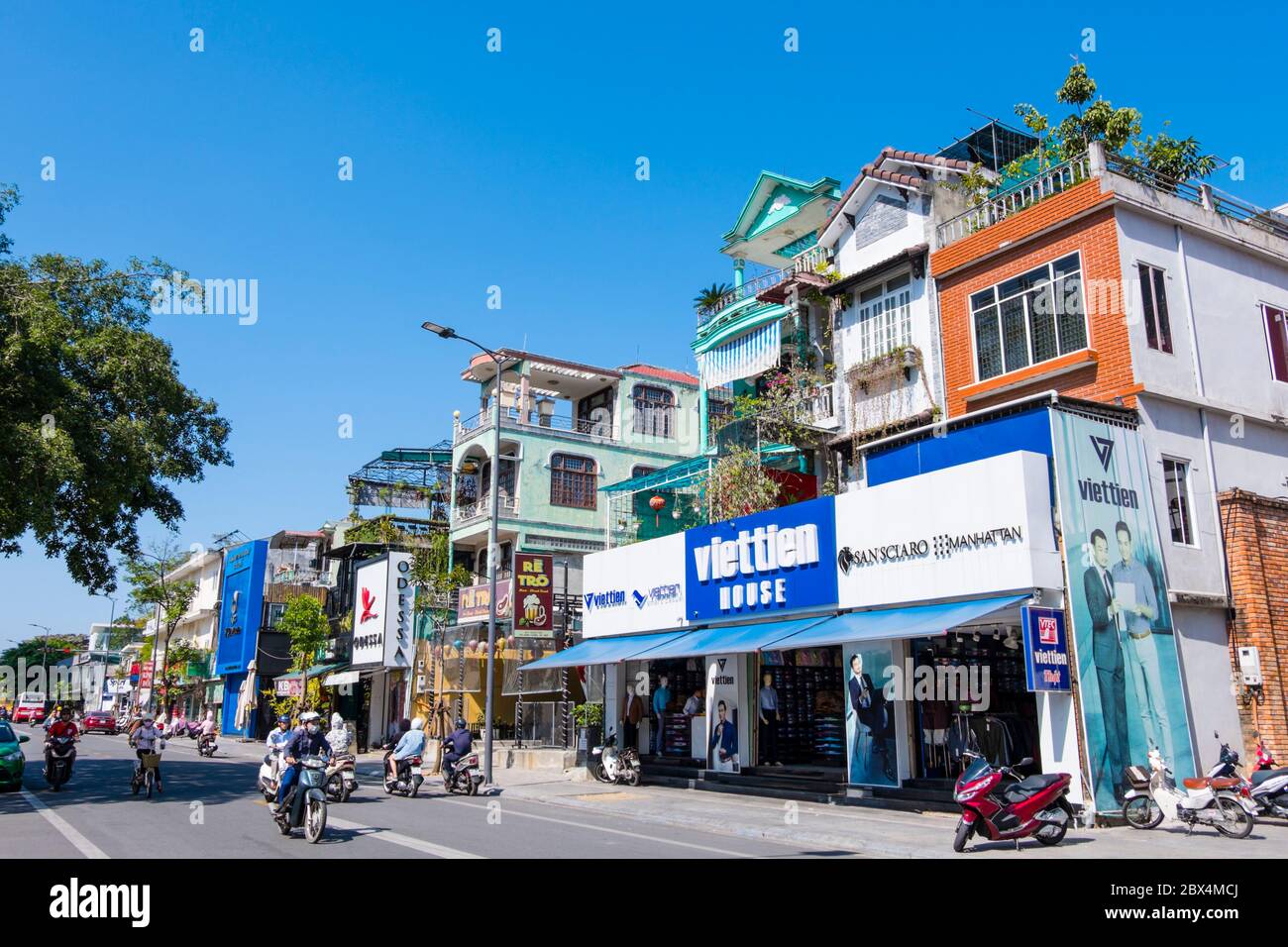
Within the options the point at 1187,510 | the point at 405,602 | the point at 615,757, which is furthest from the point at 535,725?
the point at 1187,510

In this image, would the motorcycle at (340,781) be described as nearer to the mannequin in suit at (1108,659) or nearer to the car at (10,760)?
the car at (10,760)

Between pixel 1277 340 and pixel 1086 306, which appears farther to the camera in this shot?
pixel 1277 340

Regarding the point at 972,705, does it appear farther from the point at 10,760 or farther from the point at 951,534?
the point at 10,760

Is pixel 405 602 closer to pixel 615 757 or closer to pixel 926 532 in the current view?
pixel 615 757

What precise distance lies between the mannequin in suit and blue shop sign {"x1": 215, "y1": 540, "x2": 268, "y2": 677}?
160 feet

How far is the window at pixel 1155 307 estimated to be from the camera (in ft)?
57.4

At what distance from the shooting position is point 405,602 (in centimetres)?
3831

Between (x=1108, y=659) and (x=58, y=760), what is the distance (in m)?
20.6

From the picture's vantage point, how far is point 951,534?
16.1 meters

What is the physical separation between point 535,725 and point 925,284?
17.6m

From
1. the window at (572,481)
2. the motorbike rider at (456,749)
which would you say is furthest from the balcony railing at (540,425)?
the motorbike rider at (456,749)

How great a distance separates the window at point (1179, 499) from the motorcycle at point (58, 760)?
22499 mm

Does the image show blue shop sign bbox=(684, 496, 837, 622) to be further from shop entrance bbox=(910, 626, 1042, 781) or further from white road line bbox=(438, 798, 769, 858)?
white road line bbox=(438, 798, 769, 858)

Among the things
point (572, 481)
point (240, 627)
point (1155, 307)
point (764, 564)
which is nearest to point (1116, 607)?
point (1155, 307)
